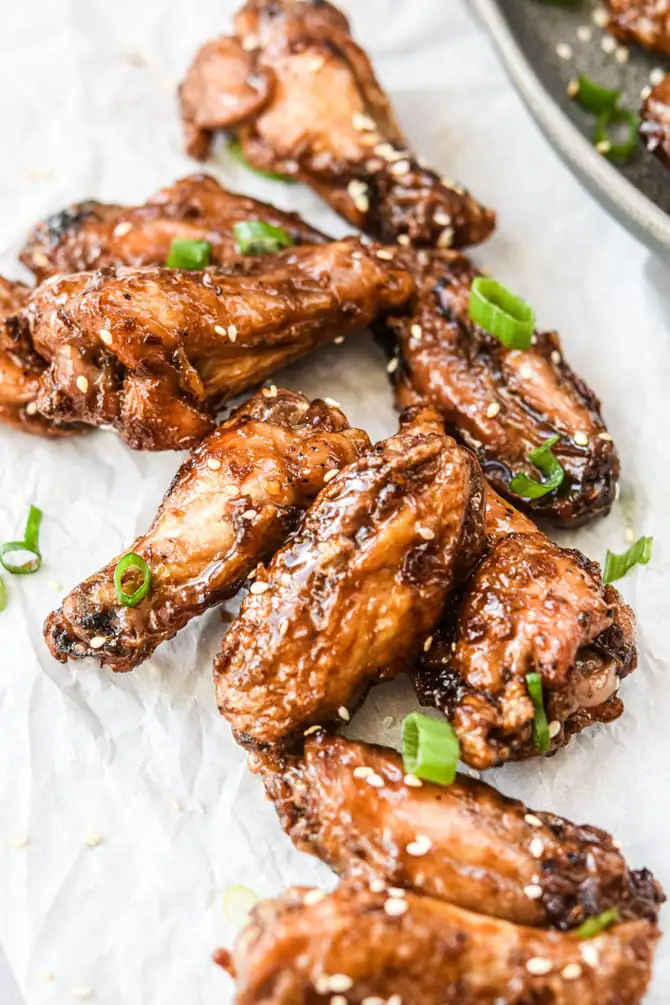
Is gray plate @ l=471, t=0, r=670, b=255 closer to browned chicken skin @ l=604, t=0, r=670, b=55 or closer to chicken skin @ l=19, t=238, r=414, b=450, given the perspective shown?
browned chicken skin @ l=604, t=0, r=670, b=55

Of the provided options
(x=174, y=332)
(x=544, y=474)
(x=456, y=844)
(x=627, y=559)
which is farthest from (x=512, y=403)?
(x=456, y=844)

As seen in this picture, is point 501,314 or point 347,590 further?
point 501,314

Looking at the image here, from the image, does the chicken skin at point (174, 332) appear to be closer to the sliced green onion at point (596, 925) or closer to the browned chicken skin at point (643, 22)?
the browned chicken skin at point (643, 22)

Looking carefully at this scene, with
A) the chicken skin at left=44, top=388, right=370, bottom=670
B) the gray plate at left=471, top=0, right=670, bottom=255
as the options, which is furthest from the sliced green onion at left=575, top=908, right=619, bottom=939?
the gray plate at left=471, top=0, right=670, bottom=255

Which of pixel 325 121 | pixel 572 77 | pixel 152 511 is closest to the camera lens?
pixel 152 511

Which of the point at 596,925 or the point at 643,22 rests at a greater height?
the point at 643,22

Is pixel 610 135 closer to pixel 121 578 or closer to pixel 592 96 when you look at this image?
pixel 592 96

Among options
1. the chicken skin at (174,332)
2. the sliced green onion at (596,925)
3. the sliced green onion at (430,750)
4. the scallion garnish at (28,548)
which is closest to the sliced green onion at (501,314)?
the chicken skin at (174,332)
